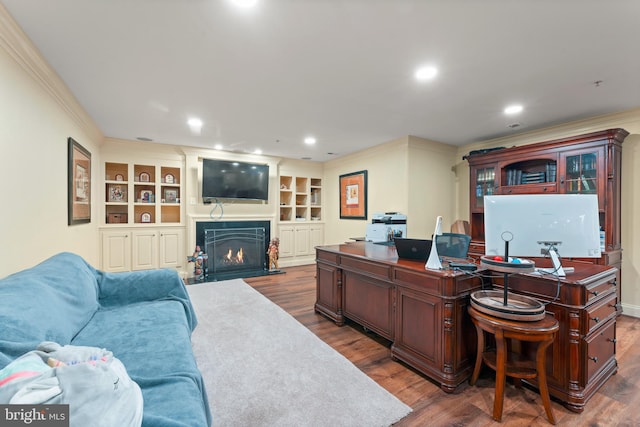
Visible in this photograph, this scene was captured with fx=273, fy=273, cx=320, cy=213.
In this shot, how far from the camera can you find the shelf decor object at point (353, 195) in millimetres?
5457

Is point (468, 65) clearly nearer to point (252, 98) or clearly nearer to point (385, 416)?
point (252, 98)

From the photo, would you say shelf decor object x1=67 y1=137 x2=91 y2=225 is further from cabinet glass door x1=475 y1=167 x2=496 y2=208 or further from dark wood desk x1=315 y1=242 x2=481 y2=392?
cabinet glass door x1=475 y1=167 x2=496 y2=208

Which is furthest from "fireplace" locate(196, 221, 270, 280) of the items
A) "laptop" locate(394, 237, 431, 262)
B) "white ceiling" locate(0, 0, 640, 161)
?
"laptop" locate(394, 237, 431, 262)

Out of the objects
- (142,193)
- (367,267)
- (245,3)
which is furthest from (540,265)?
(142,193)

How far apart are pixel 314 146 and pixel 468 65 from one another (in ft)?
10.2

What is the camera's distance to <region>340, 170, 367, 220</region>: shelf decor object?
546 centimetres

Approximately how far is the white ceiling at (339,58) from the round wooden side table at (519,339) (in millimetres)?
1849

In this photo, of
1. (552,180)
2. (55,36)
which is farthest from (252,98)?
(552,180)

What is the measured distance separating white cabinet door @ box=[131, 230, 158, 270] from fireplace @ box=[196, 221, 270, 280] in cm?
72

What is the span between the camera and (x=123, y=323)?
5.78ft

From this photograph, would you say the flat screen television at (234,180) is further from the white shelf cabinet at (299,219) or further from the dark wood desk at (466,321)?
the dark wood desk at (466,321)

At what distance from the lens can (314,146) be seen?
5.08m

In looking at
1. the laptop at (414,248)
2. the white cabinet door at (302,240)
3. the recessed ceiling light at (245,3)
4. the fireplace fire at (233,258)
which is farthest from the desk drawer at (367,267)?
the white cabinet door at (302,240)

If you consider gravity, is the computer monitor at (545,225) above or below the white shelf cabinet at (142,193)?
below
